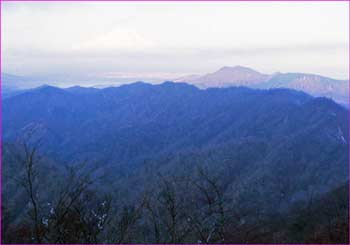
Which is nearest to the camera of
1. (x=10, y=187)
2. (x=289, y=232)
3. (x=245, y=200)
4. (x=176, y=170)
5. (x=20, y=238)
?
(x=20, y=238)

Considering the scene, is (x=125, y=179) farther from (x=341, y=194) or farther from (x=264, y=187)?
(x=341, y=194)

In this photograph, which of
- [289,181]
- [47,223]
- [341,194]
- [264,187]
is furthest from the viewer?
[289,181]

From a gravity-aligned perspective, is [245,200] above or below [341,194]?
below

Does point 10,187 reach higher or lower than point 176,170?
higher

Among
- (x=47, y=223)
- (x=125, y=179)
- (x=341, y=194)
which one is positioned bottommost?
(x=125, y=179)

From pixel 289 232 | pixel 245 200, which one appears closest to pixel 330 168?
pixel 245 200

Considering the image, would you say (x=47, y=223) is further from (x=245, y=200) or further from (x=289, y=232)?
(x=245, y=200)

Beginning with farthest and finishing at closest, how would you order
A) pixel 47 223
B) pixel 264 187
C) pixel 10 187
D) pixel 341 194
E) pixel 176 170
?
1. pixel 176 170
2. pixel 264 187
3. pixel 10 187
4. pixel 341 194
5. pixel 47 223

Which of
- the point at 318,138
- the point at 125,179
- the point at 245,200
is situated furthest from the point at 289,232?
the point at 318,138

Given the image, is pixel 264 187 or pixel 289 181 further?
pixel 289 181
